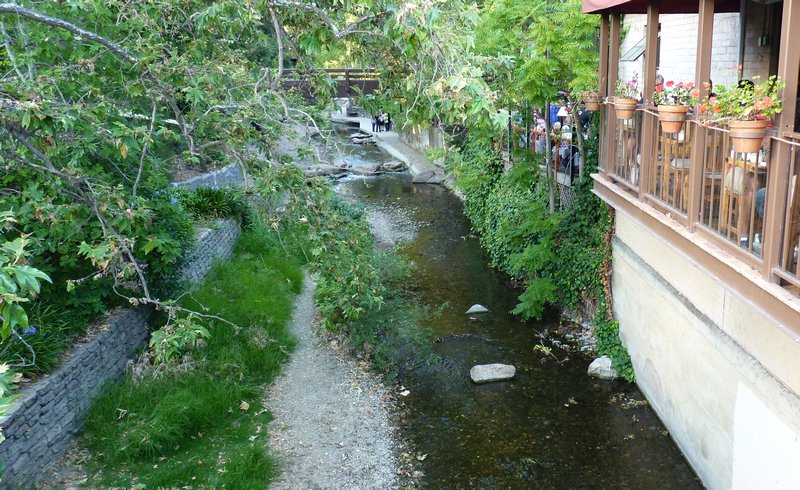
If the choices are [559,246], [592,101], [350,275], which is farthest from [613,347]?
[350,275]

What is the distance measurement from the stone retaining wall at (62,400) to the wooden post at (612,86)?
7.16m

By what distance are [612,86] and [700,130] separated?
3.42 meters

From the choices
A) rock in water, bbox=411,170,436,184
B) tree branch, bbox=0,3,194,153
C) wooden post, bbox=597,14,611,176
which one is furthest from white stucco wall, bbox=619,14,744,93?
rock in water, bbox=411,170,436,184

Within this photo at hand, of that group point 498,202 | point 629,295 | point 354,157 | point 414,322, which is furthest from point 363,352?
point 354,157

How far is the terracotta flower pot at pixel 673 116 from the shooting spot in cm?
720

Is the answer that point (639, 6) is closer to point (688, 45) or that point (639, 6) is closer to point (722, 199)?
point (722, 199)

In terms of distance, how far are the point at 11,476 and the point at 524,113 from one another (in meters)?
10.7

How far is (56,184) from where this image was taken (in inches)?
298

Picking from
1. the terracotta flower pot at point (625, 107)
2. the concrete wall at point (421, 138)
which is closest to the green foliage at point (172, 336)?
the terracotta flower pot at point (625, 107)

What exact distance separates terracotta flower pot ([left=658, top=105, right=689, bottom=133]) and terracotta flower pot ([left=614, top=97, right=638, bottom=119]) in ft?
5.20

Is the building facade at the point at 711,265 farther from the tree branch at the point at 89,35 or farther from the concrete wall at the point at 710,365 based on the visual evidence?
the tree branch at the point at 89,35

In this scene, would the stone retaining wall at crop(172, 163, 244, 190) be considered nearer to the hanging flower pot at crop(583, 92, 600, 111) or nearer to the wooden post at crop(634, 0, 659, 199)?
the hanging flower pot at crop(583, 92, 600, 111)

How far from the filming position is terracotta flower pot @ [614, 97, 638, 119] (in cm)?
891

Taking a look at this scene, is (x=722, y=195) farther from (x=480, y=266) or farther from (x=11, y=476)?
(x=480, y=266)
